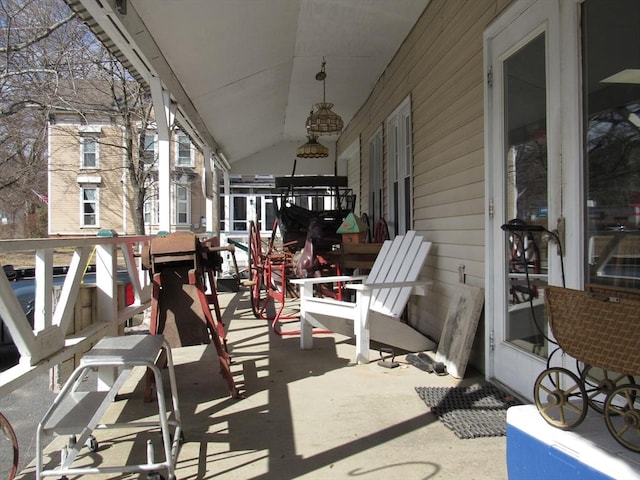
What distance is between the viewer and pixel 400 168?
5680 mm

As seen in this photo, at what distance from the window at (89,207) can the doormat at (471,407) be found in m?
18.2

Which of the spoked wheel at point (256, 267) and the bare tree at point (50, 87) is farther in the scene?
the bare tree at point (50, 87)

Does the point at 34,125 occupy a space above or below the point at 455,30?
above

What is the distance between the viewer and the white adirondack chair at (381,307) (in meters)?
3.74

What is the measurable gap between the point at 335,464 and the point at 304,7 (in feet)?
13.2

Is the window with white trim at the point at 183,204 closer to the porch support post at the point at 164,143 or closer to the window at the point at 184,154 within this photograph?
the window at the point at 184,154

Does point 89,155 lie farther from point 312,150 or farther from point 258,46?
point 258,46

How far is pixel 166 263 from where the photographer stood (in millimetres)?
3051

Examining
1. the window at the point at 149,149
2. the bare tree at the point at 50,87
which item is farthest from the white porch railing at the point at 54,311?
the window at the point at 149,149

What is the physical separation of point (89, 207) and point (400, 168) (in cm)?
1639

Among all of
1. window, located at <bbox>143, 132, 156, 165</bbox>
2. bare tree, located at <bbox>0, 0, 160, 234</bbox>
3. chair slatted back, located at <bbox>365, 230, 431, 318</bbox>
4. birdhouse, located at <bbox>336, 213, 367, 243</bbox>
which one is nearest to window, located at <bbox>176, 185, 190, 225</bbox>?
window, located at <bbox>143, 132, 156, 165</bbox>

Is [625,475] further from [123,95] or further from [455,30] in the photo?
[123,95]

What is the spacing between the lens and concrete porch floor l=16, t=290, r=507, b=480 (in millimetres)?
2160

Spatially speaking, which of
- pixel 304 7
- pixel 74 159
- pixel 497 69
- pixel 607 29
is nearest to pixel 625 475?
pixel 607 29
